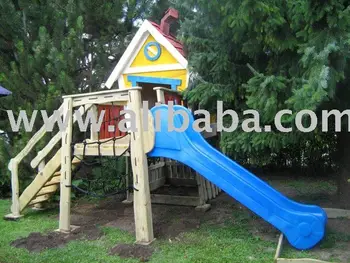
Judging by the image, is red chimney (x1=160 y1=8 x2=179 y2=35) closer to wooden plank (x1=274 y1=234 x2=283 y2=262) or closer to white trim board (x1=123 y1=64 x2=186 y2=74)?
white trim board (x1=123 y1=64 x2=186 y2=74)

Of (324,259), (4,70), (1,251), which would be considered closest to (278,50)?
(324,259)

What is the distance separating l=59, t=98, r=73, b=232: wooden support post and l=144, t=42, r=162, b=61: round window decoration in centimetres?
204

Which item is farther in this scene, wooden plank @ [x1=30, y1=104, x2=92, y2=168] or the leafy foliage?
wooden plank @ [x1=30, y1=104, x2=92, y2=168]

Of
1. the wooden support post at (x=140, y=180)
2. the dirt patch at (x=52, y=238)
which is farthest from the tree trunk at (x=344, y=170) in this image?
the dirt patch at (x=52, y=238)

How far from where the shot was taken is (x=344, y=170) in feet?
20.7

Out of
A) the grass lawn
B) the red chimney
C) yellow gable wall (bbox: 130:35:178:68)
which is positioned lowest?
the grass lawn

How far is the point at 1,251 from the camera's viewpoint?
5.04m

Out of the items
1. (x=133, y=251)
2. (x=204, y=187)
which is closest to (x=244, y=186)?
(x=133, y=251)

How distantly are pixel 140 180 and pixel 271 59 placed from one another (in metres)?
2.54

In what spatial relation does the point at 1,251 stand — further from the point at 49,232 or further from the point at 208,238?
the point at 208,238

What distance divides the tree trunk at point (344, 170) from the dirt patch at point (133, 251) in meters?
3.56

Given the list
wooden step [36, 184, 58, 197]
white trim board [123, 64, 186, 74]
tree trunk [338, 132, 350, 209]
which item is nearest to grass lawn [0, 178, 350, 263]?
wooden step [36, 184, 58, 197]

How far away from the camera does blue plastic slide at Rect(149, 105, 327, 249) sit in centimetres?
456

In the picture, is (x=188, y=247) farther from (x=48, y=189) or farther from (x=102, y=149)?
(x=48, y=189)
